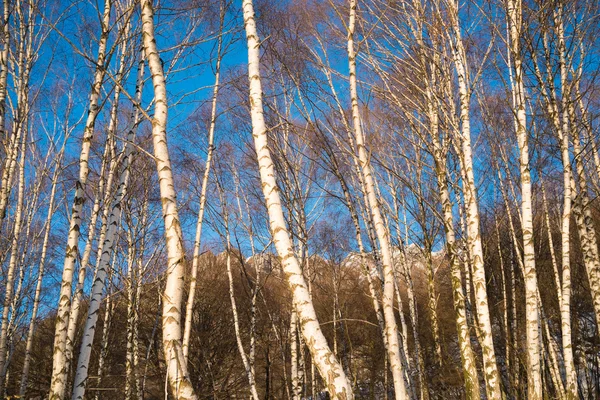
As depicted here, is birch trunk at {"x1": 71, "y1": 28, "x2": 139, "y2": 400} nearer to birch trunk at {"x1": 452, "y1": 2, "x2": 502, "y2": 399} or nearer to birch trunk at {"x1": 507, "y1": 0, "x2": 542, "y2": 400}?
birch trunk at {"x1": 452, "y1": 2, "x2": 502, "y2": 399}

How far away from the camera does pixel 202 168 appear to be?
9633mm

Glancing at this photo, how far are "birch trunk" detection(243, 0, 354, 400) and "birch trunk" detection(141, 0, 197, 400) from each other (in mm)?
668

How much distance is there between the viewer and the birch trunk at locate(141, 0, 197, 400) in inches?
90.1

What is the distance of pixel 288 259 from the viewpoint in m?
2.66

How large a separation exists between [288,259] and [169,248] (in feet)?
2.64

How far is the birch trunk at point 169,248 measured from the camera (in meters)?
2.29

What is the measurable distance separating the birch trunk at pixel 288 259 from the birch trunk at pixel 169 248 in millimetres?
668

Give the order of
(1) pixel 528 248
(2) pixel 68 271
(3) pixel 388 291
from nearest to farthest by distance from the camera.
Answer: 1. (3) pixel 388 291
2. (2) pixel 68 271
3. (1) pixel 528 248

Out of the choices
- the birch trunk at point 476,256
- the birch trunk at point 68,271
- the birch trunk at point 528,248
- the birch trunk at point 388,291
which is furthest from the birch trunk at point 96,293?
the birch trunk at point 528,248

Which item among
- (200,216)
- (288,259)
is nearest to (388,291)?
(288,259)

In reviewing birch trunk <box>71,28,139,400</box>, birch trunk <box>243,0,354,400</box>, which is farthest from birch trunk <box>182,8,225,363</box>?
birch trunk <box>243,0,354,400</box>

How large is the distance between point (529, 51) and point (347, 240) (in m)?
8.45

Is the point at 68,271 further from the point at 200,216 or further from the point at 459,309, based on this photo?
the point at 459,309

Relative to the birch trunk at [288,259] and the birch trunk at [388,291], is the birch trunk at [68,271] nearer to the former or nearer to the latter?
the birch trunk at [288,259]
